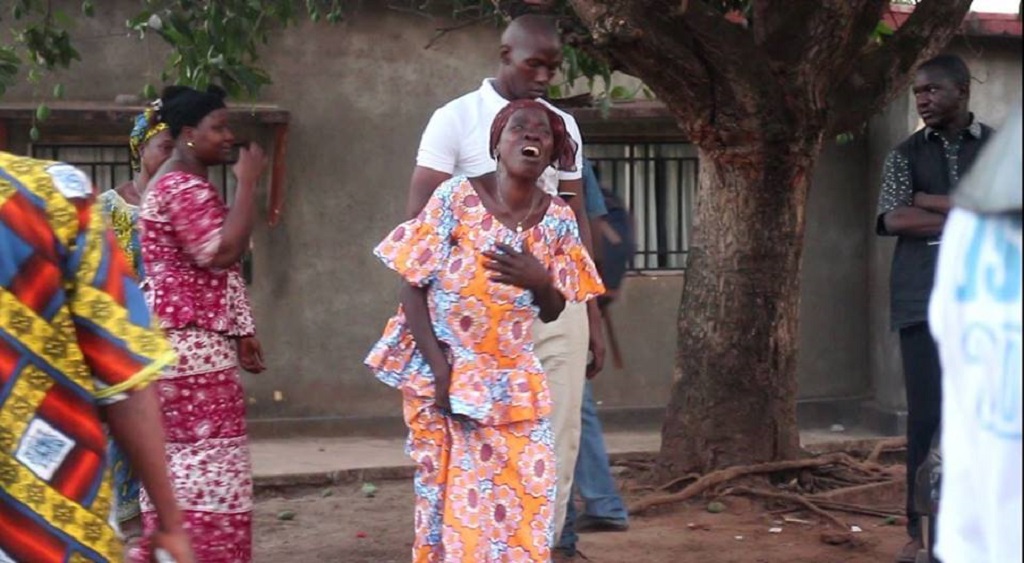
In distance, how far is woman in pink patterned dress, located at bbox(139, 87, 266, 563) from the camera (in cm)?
489

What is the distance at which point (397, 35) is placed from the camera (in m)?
11.2

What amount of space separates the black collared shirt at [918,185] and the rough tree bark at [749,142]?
1129mm

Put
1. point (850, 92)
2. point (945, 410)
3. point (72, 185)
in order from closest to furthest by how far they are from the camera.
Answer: point (945, 410) < point (72, 185) < point (850, 92)

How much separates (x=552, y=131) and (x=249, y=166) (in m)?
0.92

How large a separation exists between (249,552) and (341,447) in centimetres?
575

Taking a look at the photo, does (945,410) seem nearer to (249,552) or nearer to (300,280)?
(249,552)

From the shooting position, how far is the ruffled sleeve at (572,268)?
4.97 meters

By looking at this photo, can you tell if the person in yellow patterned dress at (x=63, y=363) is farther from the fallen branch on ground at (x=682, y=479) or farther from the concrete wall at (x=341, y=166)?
the concrete wall at (x=341, y=166)

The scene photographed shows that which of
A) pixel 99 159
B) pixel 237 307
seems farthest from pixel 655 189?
pixel 237 307

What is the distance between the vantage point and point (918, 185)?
5.96m

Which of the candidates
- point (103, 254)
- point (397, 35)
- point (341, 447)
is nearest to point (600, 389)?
point (341, 447)

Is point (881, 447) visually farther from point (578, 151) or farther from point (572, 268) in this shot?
point (572, 268)

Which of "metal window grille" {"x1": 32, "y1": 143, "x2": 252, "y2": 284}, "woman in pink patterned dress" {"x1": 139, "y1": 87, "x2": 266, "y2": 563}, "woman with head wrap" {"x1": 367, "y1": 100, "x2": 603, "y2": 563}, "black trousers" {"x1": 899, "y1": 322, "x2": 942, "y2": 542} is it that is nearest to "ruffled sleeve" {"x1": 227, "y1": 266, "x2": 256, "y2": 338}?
"woman in pink patterned dress" {"x1": 139, "y1": 87, "x2": 266, "y2": 563}

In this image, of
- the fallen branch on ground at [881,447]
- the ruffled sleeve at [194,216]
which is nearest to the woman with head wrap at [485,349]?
the ruffled sleeve at [194,216]
